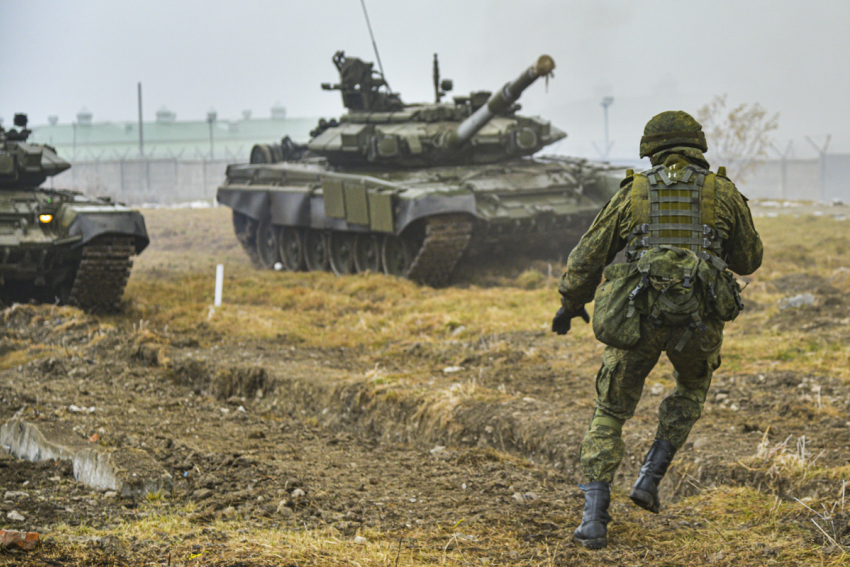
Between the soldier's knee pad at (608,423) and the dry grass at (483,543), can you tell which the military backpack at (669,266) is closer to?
the soldier's knee pad at (608,423)

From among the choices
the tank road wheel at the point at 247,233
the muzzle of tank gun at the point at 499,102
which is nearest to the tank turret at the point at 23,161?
the muzzle of tank gun at the point at 499,102

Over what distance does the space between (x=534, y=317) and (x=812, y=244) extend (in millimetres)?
7104

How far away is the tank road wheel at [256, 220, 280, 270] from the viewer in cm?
1791

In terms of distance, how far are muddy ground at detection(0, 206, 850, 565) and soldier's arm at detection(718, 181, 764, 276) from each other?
1.14m

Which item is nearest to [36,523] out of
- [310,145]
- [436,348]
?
[436,348]

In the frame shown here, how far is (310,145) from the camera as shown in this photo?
1625 centimetres

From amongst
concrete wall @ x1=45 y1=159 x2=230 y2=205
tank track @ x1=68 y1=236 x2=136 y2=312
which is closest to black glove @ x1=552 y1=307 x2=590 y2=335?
tank track @ x1=68 y1=236 x2=136 y2=312

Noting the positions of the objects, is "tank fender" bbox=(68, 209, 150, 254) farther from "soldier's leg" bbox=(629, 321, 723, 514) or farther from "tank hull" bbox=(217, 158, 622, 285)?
"soldier's leg" bbox=(629, 321, 723, 514)

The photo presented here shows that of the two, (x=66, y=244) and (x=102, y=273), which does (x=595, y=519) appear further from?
(x=66, y=244)

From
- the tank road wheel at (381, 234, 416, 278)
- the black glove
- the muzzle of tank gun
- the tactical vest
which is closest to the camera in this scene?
the tactical vest

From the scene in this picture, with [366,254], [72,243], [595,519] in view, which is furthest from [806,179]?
[595,519]

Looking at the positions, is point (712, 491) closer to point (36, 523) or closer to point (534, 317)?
point (36, 523)

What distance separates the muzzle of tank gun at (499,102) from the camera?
463 inches

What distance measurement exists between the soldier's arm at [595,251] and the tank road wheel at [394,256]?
9404 millimetres
